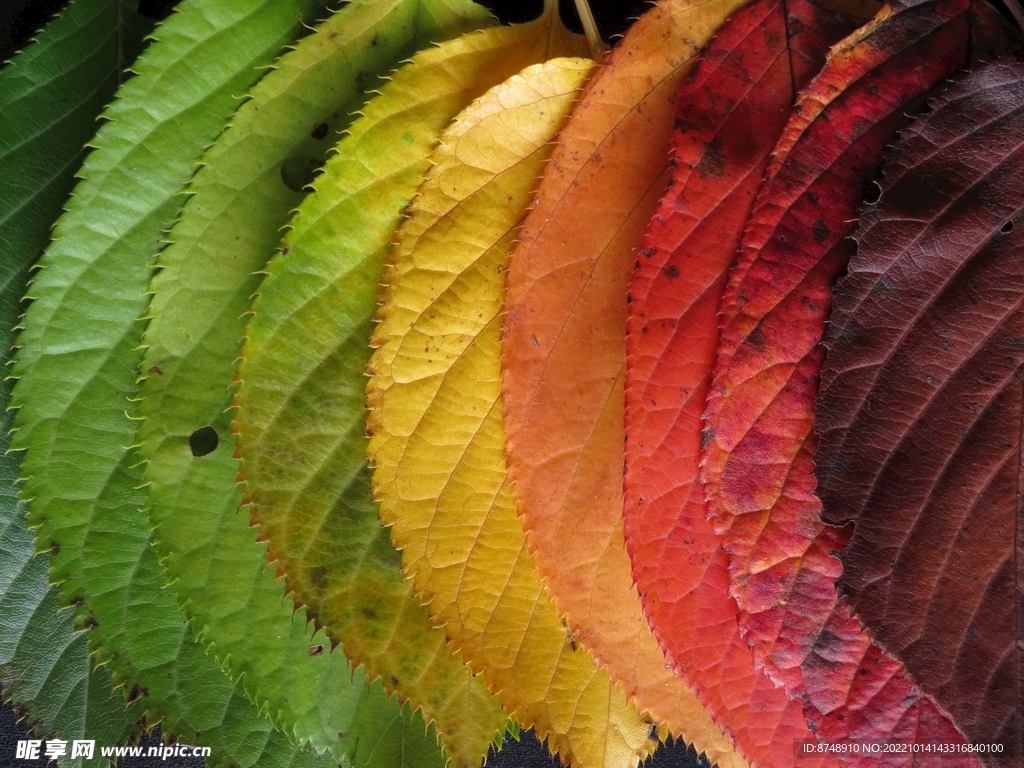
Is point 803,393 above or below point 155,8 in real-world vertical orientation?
below

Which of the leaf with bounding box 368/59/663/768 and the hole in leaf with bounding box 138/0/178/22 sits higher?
the hole in leaf with bounding box 138/0/178/22

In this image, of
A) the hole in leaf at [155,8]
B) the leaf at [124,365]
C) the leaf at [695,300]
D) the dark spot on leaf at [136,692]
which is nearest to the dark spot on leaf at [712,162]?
the leaf at [695,300]

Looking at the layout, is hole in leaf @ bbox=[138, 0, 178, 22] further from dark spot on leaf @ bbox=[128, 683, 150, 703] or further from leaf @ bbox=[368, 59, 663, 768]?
dark spot on leaf @ bbox=[128, 683, 150, 703]

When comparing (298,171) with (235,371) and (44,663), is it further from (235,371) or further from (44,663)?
(44,663)

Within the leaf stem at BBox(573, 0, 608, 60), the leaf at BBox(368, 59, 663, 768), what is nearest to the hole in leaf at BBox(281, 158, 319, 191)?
the leaf at BBox(368, 59, 663, 768)

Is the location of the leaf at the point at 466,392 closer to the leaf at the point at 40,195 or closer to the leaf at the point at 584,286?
the leaf at the point at 584,286

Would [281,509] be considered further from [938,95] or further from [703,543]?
[938,95]

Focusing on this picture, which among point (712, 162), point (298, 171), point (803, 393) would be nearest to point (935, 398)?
point (803, 393)

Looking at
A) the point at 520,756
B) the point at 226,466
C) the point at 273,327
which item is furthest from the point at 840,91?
the point at 520,756
